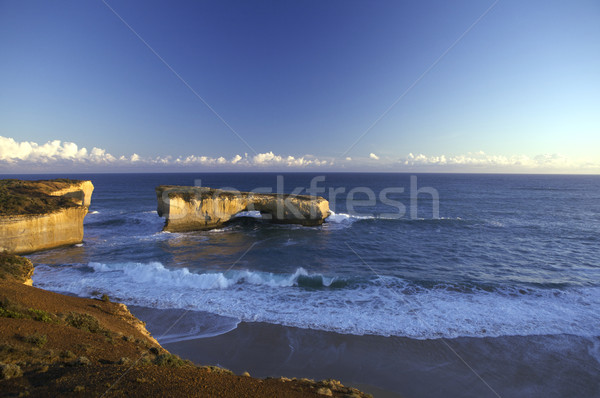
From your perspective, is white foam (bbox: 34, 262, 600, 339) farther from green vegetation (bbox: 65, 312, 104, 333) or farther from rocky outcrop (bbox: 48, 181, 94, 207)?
rocky outcrop (bbox: 48, 181, 94, 207)

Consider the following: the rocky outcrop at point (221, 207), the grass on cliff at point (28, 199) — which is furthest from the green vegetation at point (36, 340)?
the rocky outcrop at point (221, 207)

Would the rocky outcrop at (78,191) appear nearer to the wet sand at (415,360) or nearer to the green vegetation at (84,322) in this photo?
the green vegetation at (84,322)

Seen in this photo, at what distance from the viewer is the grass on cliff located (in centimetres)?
1798

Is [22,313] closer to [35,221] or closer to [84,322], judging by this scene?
[84,322]

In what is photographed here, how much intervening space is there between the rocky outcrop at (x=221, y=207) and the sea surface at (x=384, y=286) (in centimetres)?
227

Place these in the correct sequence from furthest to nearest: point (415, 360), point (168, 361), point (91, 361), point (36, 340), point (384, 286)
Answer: point (384, 286) < point (415, 360) < point (168, 361) < point (36, 340) < point (91, 361)

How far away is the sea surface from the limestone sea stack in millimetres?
1200

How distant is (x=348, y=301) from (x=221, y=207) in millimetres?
18161

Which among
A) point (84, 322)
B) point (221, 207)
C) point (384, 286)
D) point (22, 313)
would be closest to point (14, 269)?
point (22, 313)

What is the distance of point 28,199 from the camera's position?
63.5ft

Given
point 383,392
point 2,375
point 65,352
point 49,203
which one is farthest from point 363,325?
point 49,203

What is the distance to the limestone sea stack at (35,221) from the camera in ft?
56.8

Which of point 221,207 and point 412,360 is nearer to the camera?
point 412,360

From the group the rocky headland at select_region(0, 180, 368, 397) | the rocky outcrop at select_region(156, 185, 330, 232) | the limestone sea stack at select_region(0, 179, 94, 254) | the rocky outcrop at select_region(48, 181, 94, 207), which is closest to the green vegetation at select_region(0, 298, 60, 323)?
the rocky headland at select_region(0, 180, 368, 397)
